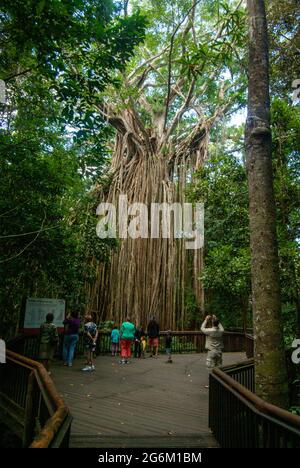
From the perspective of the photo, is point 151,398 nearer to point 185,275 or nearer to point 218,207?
point 218,207

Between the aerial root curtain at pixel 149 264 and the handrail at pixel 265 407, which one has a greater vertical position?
the aerial root curtain at pixel 149 264

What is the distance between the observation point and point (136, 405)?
4.62 m

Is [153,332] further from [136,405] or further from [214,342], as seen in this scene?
[136,405]

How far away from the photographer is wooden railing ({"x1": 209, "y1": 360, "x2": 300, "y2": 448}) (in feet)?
6.54

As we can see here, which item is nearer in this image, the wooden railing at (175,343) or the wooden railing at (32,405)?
the wooden railing at (32,405)

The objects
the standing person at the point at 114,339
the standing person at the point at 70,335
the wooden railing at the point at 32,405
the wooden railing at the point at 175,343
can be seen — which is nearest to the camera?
the wooden railing at the point at 32,405

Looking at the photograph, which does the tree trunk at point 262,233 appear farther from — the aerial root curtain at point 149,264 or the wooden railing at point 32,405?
the aerial root curtain at point 149,264

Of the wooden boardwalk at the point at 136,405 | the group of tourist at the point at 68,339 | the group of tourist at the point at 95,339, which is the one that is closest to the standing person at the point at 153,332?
the group of tourist at the point at 95,339

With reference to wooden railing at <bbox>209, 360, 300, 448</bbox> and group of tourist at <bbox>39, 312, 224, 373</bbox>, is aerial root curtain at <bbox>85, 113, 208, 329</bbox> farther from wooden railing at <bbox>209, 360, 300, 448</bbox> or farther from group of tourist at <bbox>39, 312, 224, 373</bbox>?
wooden railing at <bbox>209, 360, 300, 448</bbox>

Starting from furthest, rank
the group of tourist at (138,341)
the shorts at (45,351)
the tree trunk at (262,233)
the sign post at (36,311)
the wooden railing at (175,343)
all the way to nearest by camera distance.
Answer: the group of tourist at (138,341) → the sign post at (36,311) → the wooden railing at (175,343) → the shorts at (45,351) → the tree trunk at (262,233)

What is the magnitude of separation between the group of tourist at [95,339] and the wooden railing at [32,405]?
141 cm

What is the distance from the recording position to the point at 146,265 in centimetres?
1158

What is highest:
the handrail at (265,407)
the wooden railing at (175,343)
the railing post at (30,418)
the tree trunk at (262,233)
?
the tree trunk at (262,233)

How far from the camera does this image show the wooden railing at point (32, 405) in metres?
1.88
